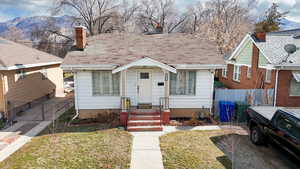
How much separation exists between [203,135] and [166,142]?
187 cm

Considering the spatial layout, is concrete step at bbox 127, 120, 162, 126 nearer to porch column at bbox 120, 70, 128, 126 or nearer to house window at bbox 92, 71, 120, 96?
porch column at bbox 120, 70, 128, 126

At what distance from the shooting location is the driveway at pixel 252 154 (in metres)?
5.92

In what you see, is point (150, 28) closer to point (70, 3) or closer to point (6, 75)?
point (70, 3)

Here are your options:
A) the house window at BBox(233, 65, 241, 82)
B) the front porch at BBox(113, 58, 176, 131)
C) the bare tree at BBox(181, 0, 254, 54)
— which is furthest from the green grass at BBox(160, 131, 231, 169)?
the bare tree at BBox(181, 0, 254, 54)

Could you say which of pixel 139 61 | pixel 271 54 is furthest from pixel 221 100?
pixel 139 61

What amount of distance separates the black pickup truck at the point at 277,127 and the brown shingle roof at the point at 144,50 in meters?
3.83

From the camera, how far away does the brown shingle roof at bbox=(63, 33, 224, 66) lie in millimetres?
10297

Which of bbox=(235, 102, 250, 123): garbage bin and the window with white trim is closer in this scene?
bbox=(235, 102, 250, 123): garbage bin

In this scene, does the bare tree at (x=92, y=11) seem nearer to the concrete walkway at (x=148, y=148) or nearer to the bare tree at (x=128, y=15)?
the bare tree at (x=128, y=15)

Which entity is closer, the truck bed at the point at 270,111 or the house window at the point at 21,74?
the truck bed at the point at 270,111

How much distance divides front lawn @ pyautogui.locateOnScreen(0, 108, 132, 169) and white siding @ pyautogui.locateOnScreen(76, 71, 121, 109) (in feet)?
5.41

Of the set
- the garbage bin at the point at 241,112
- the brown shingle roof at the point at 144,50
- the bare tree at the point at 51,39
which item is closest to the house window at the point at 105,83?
the brown shingle roof at the point at 144,50

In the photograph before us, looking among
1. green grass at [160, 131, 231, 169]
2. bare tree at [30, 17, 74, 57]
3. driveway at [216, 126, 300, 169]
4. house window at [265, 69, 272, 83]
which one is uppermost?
bare tree at [30, 17, 74, 57]

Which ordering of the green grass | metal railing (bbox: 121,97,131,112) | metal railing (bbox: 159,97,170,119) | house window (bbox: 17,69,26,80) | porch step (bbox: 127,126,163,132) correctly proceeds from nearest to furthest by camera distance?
the green grass → porch step (bbox: 127,126,163,132) → metal railing (bbox: 121,97,131,112) → metal railing (bbox: 159,97,170,119) → house window (bbox: 17,69,26,80)
